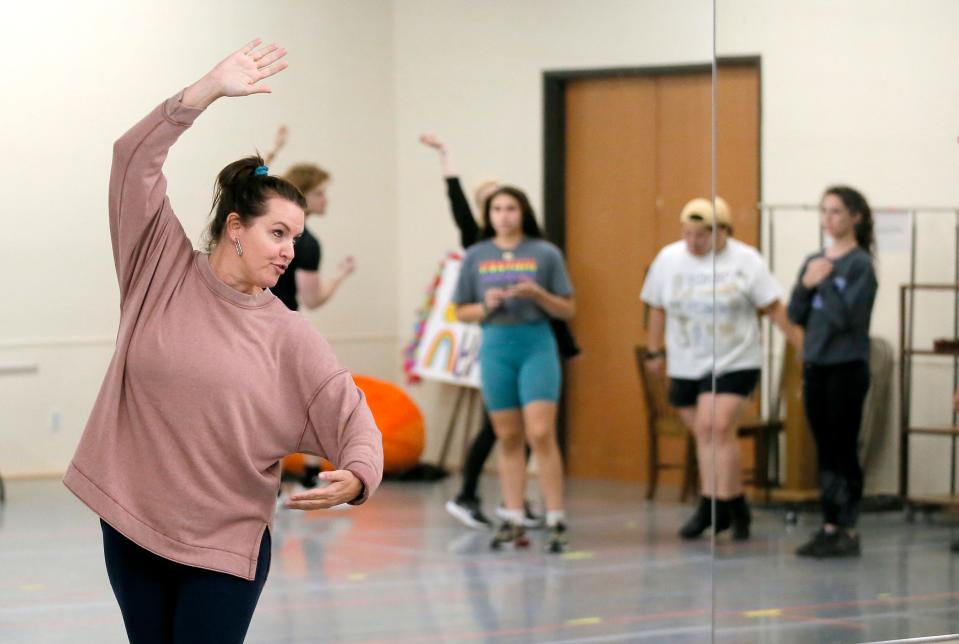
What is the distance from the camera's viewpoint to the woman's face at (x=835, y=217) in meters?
4.41

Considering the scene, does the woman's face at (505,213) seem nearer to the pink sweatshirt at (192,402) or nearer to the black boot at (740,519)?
the black boot at (740,519)

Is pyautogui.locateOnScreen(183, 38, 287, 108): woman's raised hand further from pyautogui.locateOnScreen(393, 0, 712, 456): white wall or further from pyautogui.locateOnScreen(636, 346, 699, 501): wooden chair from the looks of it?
pyautogui.locateOnScreen(393, 0, 712, 456): white wall

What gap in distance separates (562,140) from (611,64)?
54 centimetres

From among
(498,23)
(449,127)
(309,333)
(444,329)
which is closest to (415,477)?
(444,329)

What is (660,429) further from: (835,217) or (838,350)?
(835,217)

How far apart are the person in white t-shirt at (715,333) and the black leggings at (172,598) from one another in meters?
1.88

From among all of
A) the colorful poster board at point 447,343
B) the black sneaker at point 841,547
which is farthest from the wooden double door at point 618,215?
the black sneaker at point 841,547

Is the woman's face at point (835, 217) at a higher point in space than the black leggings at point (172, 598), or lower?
higher

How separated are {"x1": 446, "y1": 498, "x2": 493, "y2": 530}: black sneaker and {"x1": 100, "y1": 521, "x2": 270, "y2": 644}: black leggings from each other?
3.99 meters

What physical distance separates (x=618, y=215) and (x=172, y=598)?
229 inches

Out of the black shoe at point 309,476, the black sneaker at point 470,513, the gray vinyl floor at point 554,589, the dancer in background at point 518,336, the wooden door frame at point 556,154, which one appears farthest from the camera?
the wooden door frame at point 556,154

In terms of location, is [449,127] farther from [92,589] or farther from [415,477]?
[92,589]

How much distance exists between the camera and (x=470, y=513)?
6.43 meters

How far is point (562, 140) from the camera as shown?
26.8ft
